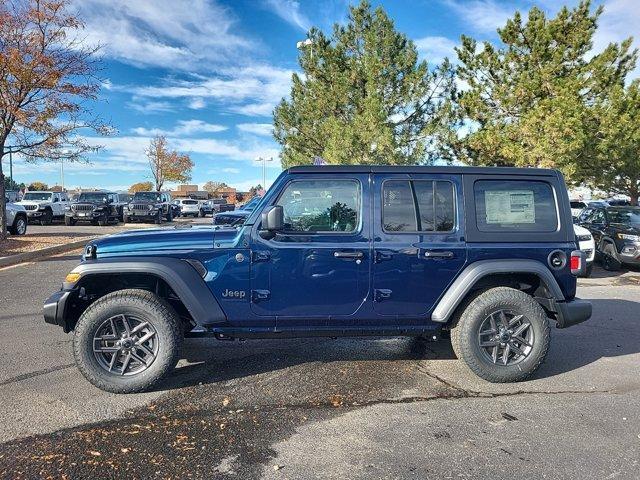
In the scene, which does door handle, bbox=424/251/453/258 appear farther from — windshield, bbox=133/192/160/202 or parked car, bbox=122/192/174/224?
windshield, bbox=133/192/160/202

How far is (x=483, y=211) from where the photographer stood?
450cm

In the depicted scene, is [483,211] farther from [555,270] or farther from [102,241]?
[102,241]

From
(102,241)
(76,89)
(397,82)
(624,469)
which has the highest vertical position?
(397,82)

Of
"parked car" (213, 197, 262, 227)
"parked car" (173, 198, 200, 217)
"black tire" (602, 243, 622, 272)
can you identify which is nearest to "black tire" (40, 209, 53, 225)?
"parked car" (173, 198, 200, 217)

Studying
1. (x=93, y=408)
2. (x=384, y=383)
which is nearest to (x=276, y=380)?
(x=384, y=383)

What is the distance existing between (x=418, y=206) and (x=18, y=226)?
17.2m

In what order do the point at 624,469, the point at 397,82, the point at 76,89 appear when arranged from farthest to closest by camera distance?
the point at 397,82 < the point at 76,89 < the point at 624,469

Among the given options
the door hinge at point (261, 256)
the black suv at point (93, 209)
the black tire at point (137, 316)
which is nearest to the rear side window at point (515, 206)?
the door hinge at point (261, 256)

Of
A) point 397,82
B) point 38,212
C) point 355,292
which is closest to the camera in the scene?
point 355,292

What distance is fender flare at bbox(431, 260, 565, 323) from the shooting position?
4.30 metres

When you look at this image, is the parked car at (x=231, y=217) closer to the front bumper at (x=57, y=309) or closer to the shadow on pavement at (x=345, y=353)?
the shadow on pavement at (x=345, y=353)

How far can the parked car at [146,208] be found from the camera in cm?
2678

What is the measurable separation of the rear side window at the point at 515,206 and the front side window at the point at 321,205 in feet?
3.85

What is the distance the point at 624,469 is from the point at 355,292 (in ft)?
7.33
